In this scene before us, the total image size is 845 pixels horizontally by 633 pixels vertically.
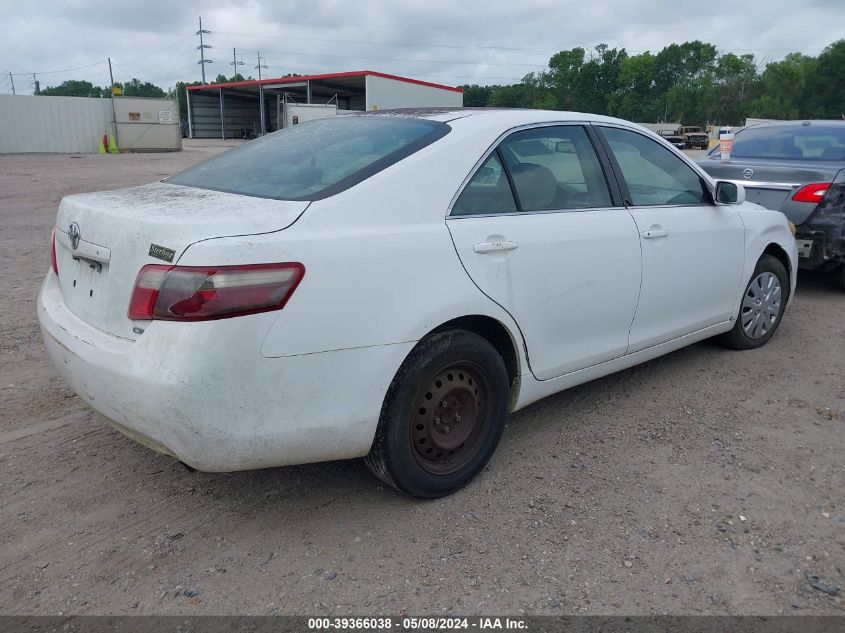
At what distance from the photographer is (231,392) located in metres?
2.37

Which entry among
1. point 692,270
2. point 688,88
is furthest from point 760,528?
point 688,88

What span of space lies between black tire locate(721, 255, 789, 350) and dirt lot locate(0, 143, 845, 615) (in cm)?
82

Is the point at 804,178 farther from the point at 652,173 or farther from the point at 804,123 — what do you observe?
the point at 652,173

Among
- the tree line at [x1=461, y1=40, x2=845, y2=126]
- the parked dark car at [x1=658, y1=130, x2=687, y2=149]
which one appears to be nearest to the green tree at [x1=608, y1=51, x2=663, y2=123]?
the tree line at [x1=461, y1=40, x2=845, y2=126]

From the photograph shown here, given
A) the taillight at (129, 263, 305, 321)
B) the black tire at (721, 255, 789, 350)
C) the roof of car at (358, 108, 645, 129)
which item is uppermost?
the roof of car at (358, 108, 645, 129)

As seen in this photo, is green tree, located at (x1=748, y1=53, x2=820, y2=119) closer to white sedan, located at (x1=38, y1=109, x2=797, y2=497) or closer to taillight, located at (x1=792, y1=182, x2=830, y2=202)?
taillight, located at (x1=792, y1=182, x2=830, y2=202)

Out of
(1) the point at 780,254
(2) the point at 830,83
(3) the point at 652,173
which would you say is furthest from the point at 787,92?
(3) the point at 652,173

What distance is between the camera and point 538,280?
3.21m

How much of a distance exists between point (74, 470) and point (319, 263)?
1714 millimetres

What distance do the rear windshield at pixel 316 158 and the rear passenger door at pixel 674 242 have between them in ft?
4.30

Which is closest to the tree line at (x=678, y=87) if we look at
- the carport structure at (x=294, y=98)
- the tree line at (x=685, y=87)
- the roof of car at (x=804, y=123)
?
the tree line at (x=685, y=87)

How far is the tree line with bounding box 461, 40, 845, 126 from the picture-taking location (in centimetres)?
9169

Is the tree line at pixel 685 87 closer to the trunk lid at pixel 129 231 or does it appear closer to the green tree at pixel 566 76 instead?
the green tree at pixel 566 76

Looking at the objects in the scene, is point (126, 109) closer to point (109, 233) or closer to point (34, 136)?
point (34, 136)
